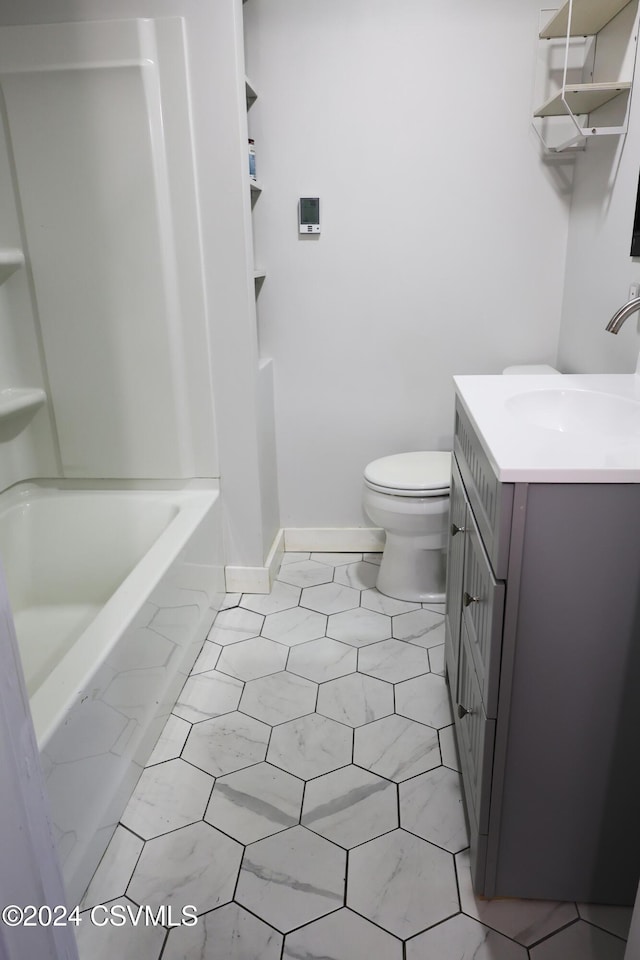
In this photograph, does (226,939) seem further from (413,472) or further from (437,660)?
(413,472)

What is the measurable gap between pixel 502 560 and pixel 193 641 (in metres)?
1.30

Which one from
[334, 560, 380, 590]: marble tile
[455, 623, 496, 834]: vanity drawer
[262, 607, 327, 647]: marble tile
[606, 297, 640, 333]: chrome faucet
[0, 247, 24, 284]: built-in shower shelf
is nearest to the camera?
[455, 623, 496, 834]: vanity drawer

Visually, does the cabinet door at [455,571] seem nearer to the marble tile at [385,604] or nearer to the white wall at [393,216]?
the marble tile at [385,604]

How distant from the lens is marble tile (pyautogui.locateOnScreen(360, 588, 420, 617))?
2.43 m

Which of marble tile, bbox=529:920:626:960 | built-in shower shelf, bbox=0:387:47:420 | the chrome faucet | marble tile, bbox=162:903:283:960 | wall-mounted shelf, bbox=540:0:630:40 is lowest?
marble tile, bbox=162:903:283:960

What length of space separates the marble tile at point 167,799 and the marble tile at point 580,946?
0.77 meters

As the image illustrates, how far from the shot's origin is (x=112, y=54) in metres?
2.04

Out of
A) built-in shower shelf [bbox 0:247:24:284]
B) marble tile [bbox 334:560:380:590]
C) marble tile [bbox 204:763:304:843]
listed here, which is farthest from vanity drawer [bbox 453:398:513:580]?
built-in shower shelf [bbox 0:247:24:284]

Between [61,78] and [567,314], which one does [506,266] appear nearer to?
[567,314]

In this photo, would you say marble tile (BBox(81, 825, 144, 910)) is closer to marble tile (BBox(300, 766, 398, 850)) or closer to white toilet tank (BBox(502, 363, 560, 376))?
marble tile (BBox(300, 766, 398, 850))

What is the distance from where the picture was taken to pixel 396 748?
1771 millimetres

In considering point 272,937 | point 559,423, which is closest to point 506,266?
point 559,423

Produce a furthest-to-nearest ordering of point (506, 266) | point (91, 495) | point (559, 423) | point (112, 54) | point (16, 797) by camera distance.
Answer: point (506, 266), point (91, 495), point (112, 54), point (559, 423), point (16, 797)

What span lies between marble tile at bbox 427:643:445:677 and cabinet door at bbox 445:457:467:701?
153 mm
